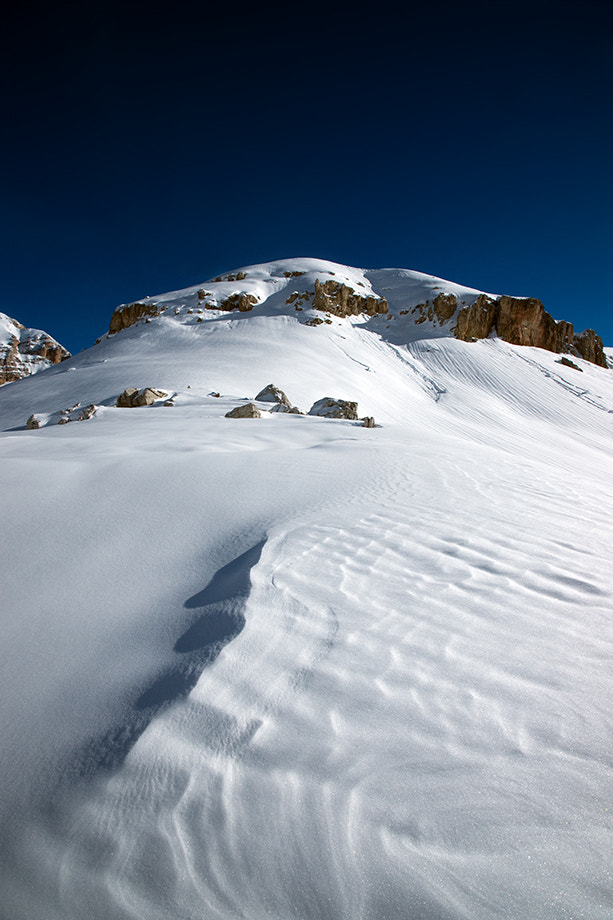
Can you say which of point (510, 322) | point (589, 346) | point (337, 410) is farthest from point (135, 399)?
point (589, 346)

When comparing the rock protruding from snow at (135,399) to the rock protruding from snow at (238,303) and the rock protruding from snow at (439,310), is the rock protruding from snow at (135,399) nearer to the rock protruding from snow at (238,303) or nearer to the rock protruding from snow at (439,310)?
the rock protruding from snow at (238,303)

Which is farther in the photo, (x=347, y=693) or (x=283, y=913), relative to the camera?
(x=347, y=693)

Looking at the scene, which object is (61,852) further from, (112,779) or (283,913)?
(283,913)

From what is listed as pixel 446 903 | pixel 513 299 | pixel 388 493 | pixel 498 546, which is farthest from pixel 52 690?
pixel 513 299

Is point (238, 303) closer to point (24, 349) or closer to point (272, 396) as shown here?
point (272, 396)

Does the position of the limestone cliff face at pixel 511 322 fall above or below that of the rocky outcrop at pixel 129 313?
above

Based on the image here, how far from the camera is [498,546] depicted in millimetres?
2916

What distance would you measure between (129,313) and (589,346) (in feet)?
149

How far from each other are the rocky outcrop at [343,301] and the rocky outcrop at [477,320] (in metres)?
7.44

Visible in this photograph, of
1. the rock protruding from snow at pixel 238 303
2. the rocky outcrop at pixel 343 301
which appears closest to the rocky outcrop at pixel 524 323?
the rocky outcrop at pixel 343 301

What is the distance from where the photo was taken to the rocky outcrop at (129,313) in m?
37.3

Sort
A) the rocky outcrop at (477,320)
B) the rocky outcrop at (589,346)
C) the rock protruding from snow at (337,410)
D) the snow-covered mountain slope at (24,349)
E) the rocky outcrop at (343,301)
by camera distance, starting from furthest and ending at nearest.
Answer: the snow-covered mountain slope at (24,349), the rocky outcrop at (589,346), the rocky outcrop at (343,301), the rocky outcrop at (477,320), the rock protruding from snow at (337,410)

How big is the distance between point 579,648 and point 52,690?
7.60 feet

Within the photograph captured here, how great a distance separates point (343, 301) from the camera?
36.5 meters
